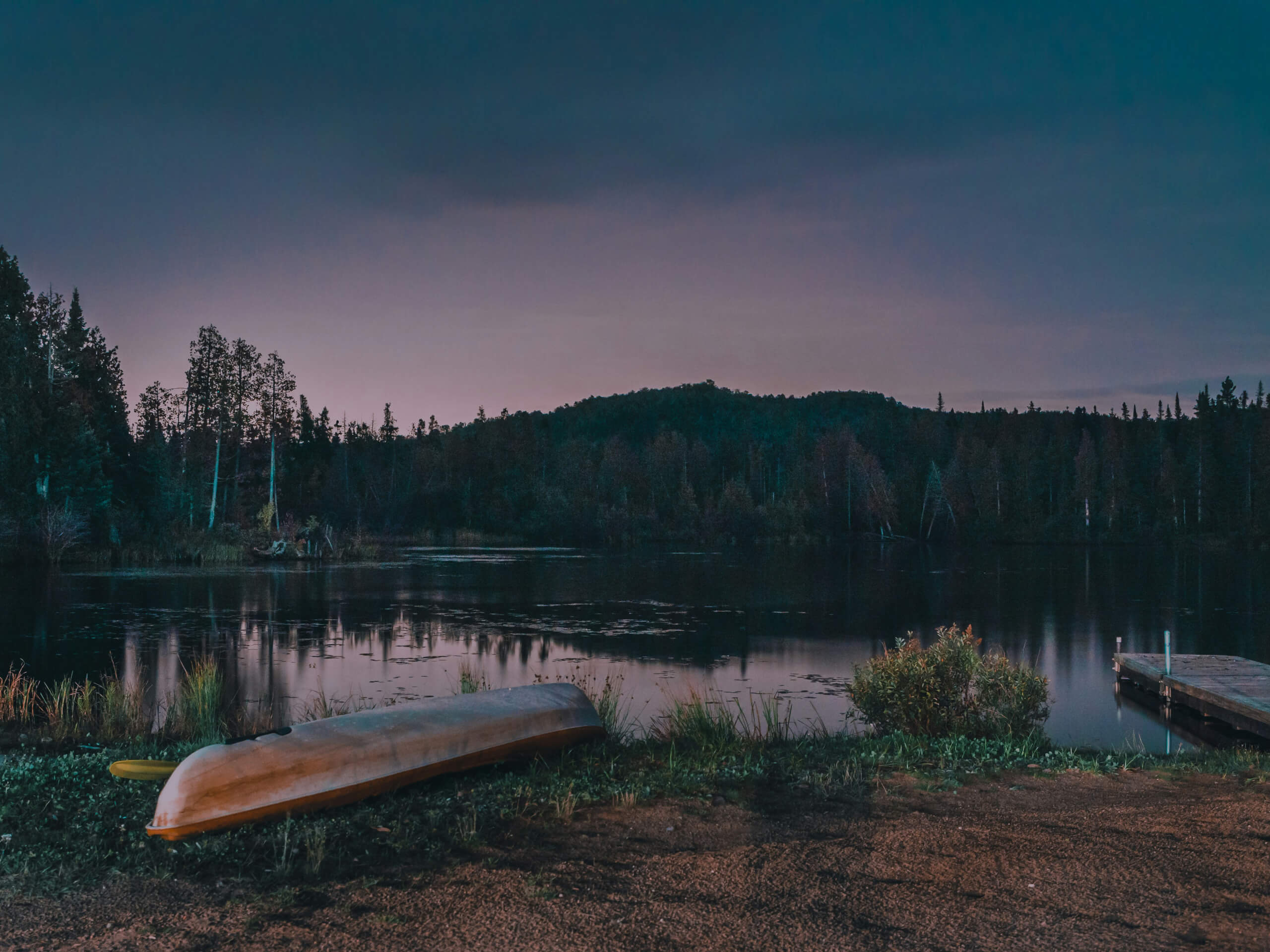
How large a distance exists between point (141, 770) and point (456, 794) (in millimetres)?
2318

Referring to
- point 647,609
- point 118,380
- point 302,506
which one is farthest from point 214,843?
point 302,506

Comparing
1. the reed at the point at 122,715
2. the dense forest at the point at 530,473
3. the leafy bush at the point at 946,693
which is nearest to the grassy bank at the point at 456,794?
the reed at the point at 122,715

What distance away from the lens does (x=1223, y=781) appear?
7.60 meters

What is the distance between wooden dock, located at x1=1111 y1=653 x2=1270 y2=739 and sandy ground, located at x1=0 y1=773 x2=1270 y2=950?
305 inches

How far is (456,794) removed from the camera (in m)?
6.93

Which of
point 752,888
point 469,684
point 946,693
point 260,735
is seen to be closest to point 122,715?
point 469,684

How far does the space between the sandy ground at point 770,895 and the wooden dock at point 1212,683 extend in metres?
7.75

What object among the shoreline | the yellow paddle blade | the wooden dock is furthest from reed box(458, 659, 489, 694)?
the wooden dock

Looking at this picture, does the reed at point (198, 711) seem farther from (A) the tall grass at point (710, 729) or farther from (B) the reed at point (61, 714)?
(A) the tall grass at point (710, 729)

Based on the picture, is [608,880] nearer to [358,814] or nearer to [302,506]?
[358,814]

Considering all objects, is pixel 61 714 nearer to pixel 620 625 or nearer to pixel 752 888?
pixel 752 888

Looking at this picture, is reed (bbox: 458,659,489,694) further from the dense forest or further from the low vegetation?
the dense forest

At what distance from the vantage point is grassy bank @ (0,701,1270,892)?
17.5ft

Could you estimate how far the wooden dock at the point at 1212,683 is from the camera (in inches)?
508
